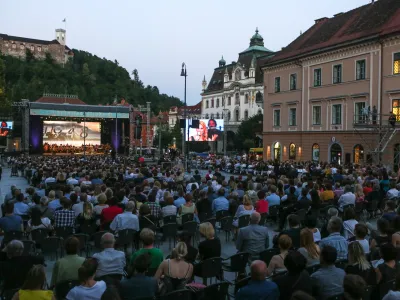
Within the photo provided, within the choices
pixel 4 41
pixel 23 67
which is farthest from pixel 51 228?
pixel 4 41

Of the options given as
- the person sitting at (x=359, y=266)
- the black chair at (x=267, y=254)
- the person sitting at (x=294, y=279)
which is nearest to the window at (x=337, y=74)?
the black chair at (x=267, y=254)

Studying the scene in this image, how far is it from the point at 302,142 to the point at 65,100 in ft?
172

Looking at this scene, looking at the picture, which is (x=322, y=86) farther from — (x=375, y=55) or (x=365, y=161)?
(x=365, y=161)

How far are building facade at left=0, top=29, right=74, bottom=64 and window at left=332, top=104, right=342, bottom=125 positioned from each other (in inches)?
4865

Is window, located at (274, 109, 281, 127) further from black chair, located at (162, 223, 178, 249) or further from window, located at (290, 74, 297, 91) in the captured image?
black chair, located at (162, 223, 178, 249)

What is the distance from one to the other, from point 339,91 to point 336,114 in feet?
6.16

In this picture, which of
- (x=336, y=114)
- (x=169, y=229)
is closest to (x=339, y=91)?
(x=336, y=114)

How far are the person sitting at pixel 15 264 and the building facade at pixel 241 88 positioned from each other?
226 feet

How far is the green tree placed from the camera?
205 feet

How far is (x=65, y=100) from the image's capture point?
77625 mm

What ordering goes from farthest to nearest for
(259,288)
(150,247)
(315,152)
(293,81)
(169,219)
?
(293,81), (315,152), (169,219), (150,247), (259,288)

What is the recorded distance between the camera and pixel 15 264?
610 cm

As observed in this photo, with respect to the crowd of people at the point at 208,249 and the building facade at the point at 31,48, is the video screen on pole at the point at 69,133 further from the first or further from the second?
the building facade at the point at 31,48

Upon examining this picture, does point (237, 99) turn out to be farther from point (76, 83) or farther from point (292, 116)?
point (76, 83)
